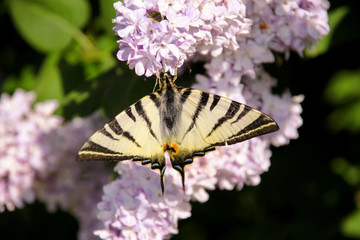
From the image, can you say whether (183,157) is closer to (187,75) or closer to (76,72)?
(187,75)

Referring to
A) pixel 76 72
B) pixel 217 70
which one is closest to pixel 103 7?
pixel 76 72

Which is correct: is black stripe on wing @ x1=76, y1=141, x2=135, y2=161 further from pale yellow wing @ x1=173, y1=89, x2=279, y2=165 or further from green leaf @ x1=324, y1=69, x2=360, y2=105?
green leaf @ x1=324, y1=69, x2=360, y2=105

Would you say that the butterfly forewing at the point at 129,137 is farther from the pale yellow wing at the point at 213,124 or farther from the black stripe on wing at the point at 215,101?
the black stripe on wing at the point at 215,101

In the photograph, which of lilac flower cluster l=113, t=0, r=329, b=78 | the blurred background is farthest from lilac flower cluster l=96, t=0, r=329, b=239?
the blurred background

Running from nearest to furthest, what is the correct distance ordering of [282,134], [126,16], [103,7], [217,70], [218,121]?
[126,16]
[218,121]
[217,70]
[282,134]
[103,7]

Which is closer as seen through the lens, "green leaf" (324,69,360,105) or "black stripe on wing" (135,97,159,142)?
"black stripe on wing" (135,97,159,142)

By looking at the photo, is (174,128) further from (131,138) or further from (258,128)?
(258,128)

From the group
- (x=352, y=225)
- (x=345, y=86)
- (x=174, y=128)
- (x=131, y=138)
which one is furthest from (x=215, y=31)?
(x=352, y=225)
